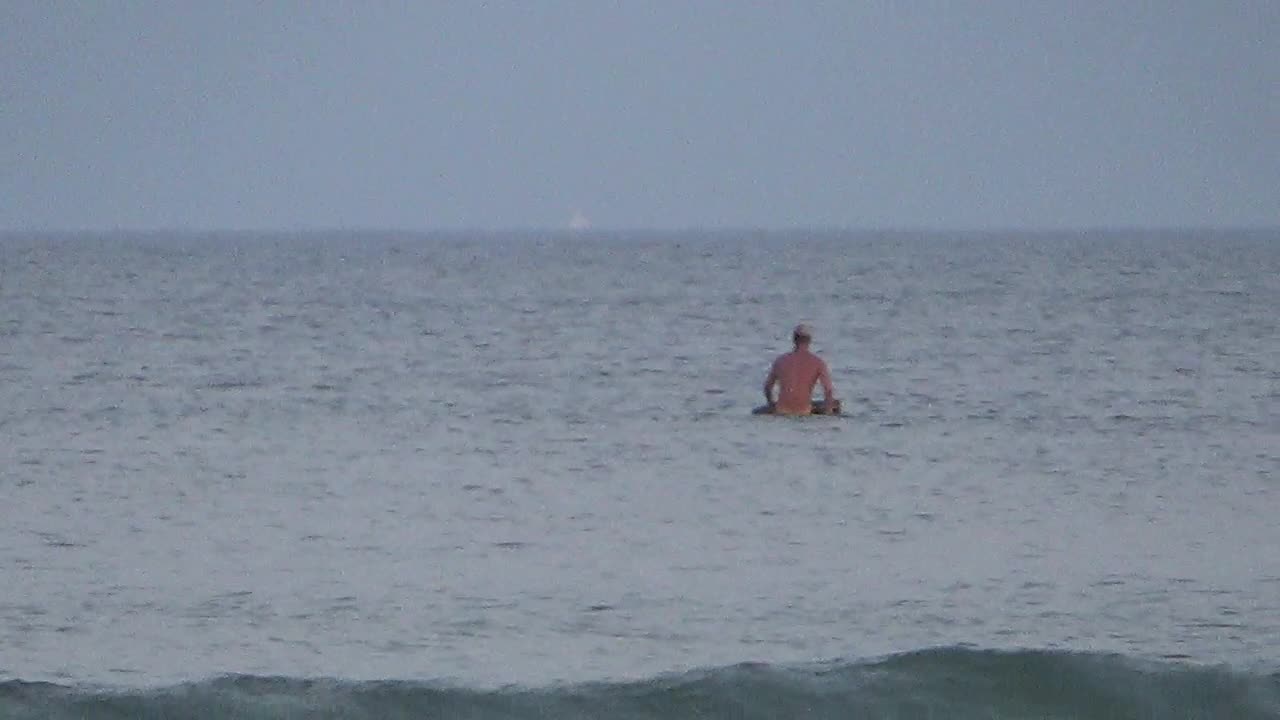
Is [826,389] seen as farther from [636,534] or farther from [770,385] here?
[636,534]

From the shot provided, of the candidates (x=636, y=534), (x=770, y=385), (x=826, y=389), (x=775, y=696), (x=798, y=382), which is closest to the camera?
(x=775, y=696)

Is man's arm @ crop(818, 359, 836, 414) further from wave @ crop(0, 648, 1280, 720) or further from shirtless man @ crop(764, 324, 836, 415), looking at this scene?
wave @ crop(0, 648, 1280, 720)

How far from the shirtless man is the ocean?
220 millimetres

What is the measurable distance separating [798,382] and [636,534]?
23.8ft

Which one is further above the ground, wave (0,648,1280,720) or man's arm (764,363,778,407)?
man's arm (764,363,778,407)

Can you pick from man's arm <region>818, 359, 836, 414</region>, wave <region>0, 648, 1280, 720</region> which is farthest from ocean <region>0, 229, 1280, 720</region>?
man's arm <region>818, 359, 836, 414</region>

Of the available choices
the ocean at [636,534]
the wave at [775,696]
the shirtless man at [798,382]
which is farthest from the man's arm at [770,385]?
the wave at [775,696]

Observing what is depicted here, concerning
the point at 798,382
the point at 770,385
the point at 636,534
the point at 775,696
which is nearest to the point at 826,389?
the point at 798,382

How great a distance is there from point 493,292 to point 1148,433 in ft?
150

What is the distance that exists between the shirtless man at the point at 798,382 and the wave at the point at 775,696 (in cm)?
1224

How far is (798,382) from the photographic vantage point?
24.8 m

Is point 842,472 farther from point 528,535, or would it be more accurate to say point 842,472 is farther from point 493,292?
point 493,292

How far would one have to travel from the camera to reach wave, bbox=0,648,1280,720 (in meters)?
12.1

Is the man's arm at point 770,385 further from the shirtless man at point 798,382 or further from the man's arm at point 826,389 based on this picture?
the man's arm at point 826,389
